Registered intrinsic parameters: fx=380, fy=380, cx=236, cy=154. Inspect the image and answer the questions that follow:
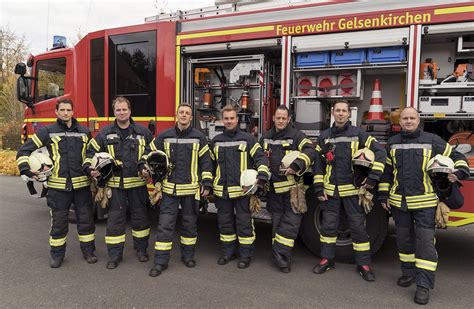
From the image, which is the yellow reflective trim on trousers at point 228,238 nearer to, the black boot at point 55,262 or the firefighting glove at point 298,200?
the firefighting glove at point 298,200

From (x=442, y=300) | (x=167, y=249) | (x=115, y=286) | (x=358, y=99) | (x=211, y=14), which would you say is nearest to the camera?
(x=442, y=300)

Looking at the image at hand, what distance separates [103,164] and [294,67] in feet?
7.40

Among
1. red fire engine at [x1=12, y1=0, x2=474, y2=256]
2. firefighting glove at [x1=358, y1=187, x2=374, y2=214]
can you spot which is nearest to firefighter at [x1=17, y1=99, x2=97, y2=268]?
red fire engine at [x1=12, y1=0, x2=474, y2=256]

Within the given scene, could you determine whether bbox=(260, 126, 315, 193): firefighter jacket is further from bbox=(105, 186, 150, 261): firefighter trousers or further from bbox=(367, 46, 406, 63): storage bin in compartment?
bbox=(105, 186, 150, 261): firefighter trousers

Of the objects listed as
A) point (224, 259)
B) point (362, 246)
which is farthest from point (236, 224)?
point (362, 246)

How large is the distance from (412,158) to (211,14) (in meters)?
3.14

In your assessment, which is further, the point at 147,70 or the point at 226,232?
the point at 147,70

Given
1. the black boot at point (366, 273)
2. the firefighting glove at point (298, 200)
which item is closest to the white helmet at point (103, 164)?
the firefighting glove at point (298, 200)

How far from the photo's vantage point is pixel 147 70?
16.0ft

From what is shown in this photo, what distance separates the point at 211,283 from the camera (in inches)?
136

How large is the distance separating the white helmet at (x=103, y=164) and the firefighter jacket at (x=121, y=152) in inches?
2.6

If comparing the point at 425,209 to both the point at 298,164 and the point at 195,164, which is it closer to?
the point at 298,164

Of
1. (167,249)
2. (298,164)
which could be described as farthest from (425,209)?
(167,249)

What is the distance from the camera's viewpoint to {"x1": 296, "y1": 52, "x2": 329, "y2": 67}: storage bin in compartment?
4.07 metres
